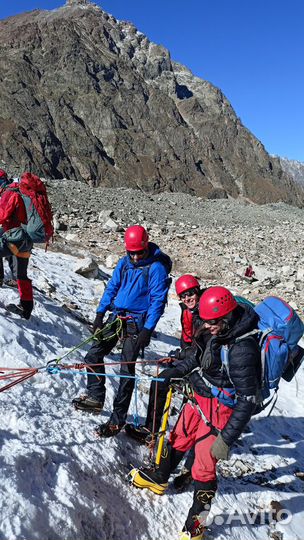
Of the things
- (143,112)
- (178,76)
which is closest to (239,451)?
(143,112)

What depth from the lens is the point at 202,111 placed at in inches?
3760

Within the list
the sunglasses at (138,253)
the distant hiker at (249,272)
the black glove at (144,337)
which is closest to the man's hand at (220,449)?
the black glove at (144,337)

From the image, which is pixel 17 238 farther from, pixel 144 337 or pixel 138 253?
pixel 144 337

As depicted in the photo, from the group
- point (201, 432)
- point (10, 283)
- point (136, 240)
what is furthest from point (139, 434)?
point (10, 283)

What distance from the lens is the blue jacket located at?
14.8 feet

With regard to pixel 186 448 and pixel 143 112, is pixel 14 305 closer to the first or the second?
pixel 186 448

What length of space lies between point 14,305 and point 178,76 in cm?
11348

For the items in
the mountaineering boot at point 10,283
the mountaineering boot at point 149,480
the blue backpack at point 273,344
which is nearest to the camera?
the blue backpack at point 273,344

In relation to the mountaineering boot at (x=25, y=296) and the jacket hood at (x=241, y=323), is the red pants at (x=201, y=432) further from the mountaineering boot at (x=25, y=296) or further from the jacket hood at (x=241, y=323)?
the mountaineering boot at (x=25, y=296)

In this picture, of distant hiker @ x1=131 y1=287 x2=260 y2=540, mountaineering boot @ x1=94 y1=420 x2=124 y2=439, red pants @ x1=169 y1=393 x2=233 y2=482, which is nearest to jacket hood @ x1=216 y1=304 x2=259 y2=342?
distant hiker @ x1=131 y1=287 x2=260 y2=540

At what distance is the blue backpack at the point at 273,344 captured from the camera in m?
3.46

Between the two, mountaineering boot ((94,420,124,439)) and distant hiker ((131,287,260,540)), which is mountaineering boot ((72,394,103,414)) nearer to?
mountaineering boot ((94,420,124,439))

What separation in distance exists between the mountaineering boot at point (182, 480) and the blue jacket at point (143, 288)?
146cm

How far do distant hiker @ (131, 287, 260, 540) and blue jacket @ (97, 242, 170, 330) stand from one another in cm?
72
